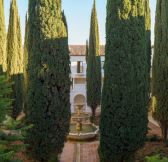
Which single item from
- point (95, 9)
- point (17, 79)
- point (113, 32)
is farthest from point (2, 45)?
point (95, 9)

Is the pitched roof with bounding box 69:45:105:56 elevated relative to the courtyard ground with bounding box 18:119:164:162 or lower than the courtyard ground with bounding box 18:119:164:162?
elevated

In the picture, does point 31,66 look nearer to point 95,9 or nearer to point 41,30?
point 41,30

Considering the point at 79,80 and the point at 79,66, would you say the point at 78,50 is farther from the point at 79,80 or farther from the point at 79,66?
the point at 79,80

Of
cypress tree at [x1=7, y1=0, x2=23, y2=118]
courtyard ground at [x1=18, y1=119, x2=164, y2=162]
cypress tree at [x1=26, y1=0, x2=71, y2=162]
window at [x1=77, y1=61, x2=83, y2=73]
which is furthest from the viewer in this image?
window at [x1=77, y1=61, x2=83, y2=73]

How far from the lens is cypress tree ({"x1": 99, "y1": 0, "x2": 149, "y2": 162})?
9.99 m

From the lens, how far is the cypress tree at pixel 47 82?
32.3ft

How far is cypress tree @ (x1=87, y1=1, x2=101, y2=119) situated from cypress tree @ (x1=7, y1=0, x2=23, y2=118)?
8273mm

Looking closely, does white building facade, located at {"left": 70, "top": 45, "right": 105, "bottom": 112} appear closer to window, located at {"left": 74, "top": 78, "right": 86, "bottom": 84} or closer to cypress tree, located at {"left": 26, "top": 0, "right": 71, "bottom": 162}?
window, located at {"left": 74, "top": 78, "right": 86, "bottom": 84}

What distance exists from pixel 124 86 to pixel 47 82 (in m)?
2.36

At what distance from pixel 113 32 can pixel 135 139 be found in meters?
3.43

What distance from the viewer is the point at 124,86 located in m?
9.97

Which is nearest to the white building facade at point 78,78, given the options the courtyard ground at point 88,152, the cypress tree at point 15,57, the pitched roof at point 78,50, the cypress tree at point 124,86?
the pitched roof at point 78,50

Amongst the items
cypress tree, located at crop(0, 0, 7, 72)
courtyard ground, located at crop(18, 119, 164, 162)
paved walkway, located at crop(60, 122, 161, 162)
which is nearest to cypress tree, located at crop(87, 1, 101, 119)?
paved walkway, located at crop(60, 122, 161, 162)

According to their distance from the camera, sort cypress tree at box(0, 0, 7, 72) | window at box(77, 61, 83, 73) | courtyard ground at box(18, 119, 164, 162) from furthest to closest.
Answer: window at box(77, 61, 83, 73) → cypress tree at box(0, 0, 7, 72) → courtyard ground at box(18, 119, 164, 162)
